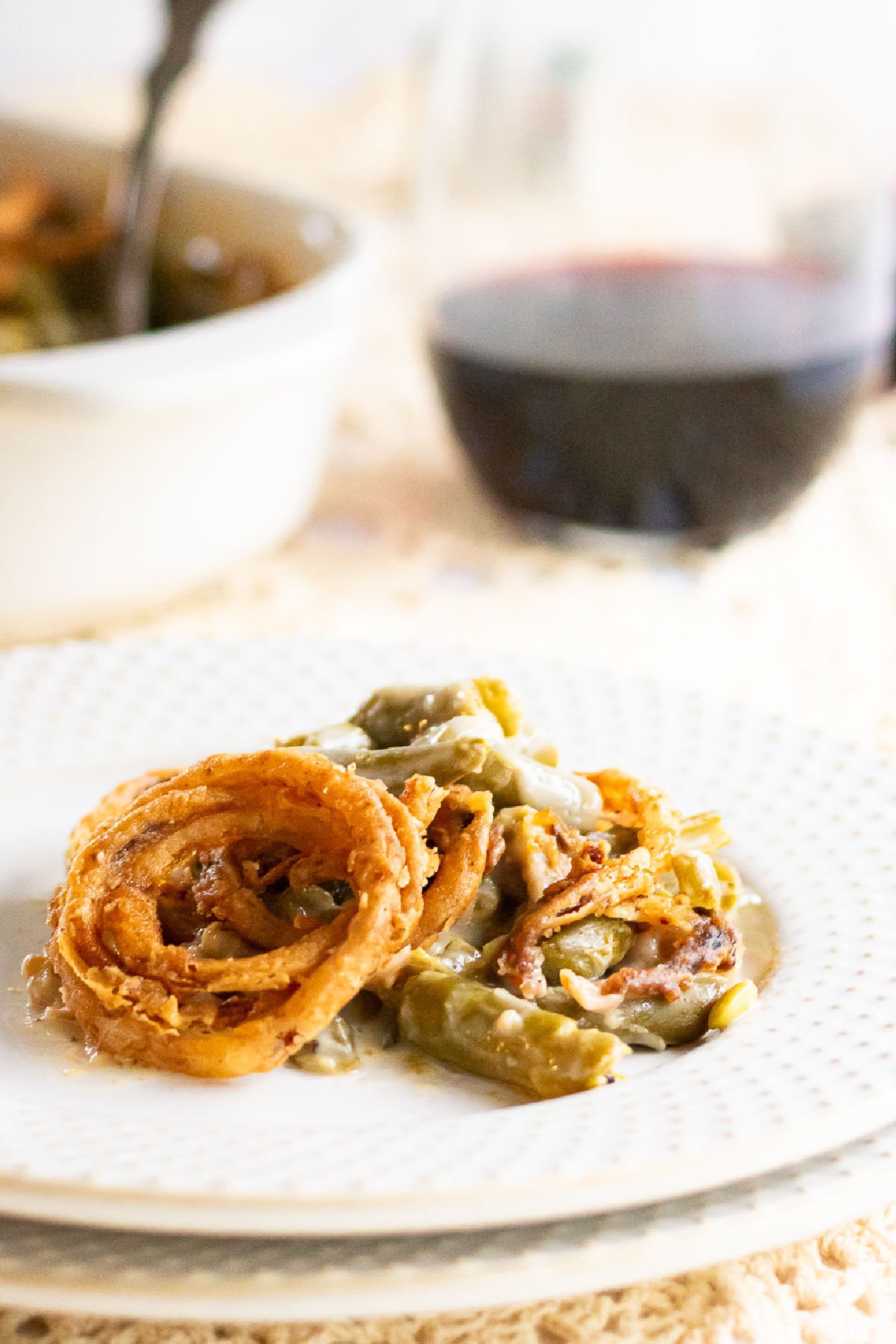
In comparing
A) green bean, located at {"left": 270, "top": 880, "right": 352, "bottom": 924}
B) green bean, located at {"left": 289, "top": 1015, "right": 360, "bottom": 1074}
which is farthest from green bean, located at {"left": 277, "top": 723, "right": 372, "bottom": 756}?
green bean, located at {"left": 289, "top": 1015, "right": 360, "bottom": 1074}

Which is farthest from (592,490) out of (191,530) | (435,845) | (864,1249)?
(864,1249)

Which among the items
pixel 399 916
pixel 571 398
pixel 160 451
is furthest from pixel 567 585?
pixel 399 916

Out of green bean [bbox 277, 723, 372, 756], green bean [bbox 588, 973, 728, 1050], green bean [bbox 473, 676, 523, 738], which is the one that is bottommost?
green bean [bbox 588, 973, 728, 1050]

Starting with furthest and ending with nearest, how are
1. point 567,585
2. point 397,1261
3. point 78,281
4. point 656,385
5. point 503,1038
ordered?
point 78,281
point 567,585
point 656,385
point 503,1038
point 397,1261

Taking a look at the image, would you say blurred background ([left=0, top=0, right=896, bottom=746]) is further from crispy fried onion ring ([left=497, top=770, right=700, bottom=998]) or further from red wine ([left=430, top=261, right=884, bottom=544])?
crispy fried onion ring ([left=497, top=770, right=700, bottom=998])

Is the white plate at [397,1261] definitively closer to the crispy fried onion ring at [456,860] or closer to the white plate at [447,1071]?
the white plate at [447,1071]

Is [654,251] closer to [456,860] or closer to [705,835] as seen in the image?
[705,835]
